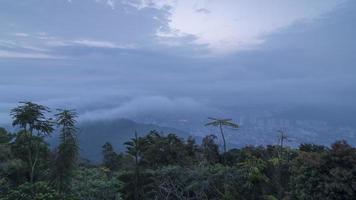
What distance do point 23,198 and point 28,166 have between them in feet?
56.5

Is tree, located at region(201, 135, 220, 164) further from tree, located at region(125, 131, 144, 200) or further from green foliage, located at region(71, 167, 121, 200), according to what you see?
green foliage, located at region(71, 167, 121, 200)

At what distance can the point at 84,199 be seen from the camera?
95.0 feet

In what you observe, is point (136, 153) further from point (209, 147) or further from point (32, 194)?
point (32, 194)

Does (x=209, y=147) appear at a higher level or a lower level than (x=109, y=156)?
higher

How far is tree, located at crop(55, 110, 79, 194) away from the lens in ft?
98.0

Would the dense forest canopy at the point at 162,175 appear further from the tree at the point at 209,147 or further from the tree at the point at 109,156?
the tree at the point at 109,156

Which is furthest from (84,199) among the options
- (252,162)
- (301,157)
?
(301,157)

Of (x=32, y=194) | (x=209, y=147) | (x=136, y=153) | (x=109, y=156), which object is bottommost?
(x=109, y=156)

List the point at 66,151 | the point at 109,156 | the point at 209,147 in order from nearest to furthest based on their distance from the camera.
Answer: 1. the point at 66,151
2. the point at 209,147
3. the point at 109,156

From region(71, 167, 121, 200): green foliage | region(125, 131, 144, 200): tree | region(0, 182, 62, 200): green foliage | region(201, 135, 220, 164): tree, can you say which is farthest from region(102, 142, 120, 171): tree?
region(0, 182, 62, 200): green foliage

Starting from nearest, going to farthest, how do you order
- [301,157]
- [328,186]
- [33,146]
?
[328,186], [301,157], [33,146]

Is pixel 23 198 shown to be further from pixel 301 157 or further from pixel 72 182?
pixel 301 157

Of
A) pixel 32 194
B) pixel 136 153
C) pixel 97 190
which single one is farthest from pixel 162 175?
pixel 32 194

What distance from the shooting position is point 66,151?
98.5ft
